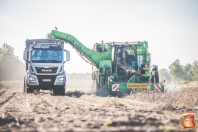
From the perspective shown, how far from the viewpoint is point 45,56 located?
1345 centimetres

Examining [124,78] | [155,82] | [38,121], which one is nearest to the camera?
[38,121]

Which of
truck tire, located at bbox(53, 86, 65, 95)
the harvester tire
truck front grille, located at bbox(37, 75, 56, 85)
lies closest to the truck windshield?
truck front grille, located at bbox(37, 75, 56, 85)

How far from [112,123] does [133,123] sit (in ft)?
1.25

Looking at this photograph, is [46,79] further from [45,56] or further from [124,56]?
[124,56]

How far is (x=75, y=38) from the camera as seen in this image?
50.2 ft

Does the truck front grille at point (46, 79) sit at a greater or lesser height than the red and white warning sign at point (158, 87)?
greater

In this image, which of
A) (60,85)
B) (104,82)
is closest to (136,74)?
(104,82)

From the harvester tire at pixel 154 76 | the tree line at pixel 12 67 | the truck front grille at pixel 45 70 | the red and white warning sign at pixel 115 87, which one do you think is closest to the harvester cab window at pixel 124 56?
the harvester tire at pixel 154 76

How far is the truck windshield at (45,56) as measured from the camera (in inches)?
527

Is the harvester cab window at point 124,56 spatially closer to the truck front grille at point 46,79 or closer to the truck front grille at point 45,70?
the truck front grille at point 45,70

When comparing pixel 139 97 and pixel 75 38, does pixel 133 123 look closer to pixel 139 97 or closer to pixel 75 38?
pixel 139 97

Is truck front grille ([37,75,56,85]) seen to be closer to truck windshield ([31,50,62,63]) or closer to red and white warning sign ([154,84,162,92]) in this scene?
truck windshield ([31,50,62,63])

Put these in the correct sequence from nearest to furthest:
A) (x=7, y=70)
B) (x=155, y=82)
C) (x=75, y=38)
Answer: (x=155, y=82) < (x=75, y=38) < (x=7, y=70)

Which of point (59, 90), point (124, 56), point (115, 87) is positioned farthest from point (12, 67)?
point (115, 87)
